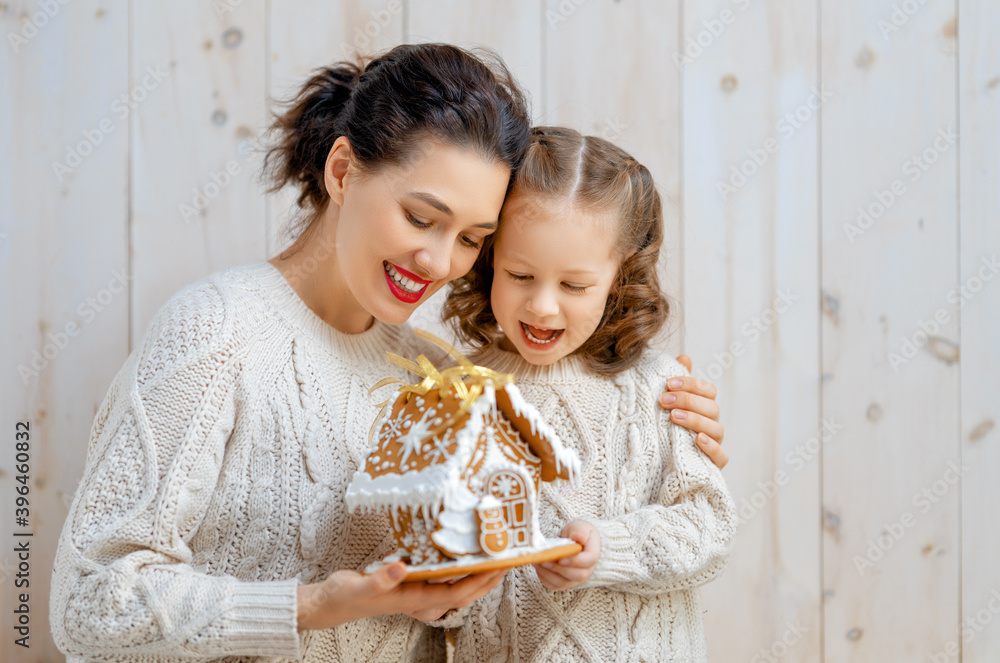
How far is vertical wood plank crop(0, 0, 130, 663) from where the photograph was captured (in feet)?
5.62

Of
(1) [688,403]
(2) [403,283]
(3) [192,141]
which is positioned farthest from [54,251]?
(1) [688,403]

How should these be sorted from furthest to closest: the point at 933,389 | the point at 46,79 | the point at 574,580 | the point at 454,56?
1. the point at 933,389
2. the point at 46,79
3. the point at 454,56
4. the point at 574,580

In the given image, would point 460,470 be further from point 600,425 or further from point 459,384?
point 600,425

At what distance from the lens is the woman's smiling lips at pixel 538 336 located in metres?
1.42

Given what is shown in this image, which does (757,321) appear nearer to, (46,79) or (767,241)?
(767,241)

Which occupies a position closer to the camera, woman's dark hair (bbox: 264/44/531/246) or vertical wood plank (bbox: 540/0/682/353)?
woman's dark hair (bbox: 264/44/531/246)

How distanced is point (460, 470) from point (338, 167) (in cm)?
61

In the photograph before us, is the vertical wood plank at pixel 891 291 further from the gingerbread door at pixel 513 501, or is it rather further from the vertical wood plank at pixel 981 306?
the gingerbread door at pixel 513 501

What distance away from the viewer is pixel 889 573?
1.95m

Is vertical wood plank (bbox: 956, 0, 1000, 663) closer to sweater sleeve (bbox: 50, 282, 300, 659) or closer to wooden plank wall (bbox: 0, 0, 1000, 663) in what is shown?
wooden plank wall (bbox: 0, 0, 1000, 663)

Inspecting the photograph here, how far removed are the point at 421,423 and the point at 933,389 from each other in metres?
1.43

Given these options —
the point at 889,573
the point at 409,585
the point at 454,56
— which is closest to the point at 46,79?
the point at 454,56

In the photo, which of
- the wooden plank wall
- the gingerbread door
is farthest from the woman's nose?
the wooden plank wall

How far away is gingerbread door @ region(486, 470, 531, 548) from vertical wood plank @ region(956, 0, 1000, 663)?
53.9 inches
